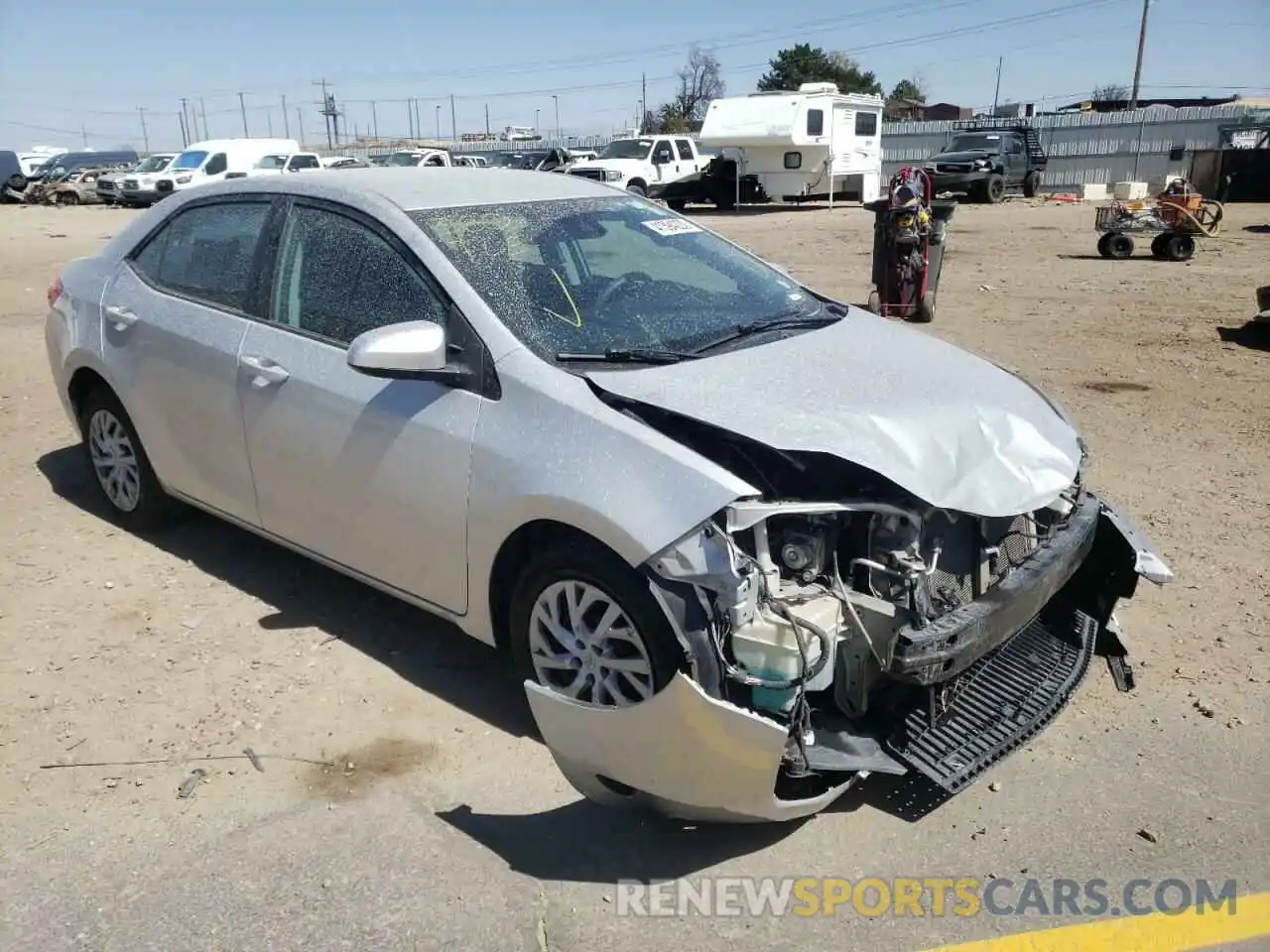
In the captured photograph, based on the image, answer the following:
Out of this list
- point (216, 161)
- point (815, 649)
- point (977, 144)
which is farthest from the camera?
point (216, 161)

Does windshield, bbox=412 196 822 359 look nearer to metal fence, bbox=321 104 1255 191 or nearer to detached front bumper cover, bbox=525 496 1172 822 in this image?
detached front bumper cover, bbox=525 496 1172 822

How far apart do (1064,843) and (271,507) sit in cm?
304

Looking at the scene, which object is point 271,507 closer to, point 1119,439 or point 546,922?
point 546,922

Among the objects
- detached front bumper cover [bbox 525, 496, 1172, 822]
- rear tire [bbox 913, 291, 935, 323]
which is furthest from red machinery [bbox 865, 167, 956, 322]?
detached front bumper cover [bbox 525, 496, 1172, 822]

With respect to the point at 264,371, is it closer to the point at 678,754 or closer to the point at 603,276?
the point at 603,276

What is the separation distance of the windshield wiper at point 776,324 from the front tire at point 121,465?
2860 mm

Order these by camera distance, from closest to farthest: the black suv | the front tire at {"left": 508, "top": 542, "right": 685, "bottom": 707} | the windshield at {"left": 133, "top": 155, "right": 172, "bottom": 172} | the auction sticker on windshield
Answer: the front tire at {"left": 508, "top": 542, "right": 685, "bottom": 707} < the auction sticker on windshield < the black suv < the windshield at {"left": 133, "top": 155, "right": 172, "bottom": 172}

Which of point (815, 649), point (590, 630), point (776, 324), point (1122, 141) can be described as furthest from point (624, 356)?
point (1122, 141)

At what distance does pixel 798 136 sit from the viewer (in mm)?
26344

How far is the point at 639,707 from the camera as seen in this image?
2.65m

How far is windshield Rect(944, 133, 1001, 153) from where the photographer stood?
2941 centimetres

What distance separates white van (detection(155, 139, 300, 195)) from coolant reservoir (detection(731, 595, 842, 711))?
31938mm

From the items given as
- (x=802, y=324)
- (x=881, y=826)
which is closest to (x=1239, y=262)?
(x=802, y=324)

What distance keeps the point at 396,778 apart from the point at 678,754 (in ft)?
3.56
